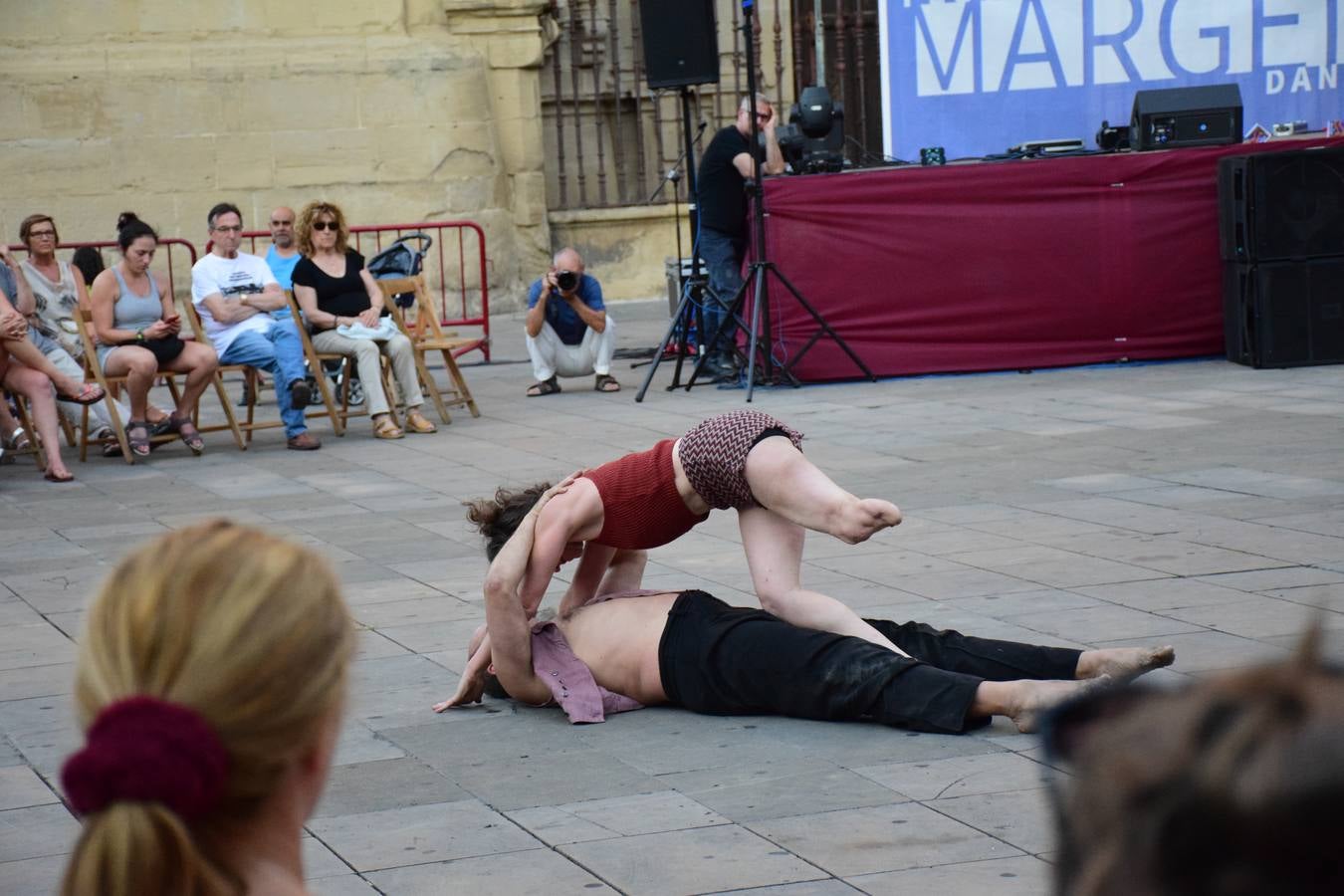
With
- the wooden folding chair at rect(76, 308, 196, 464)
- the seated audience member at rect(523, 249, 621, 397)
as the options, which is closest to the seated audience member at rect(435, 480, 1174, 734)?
the wooden folding chair at rect(76, 308, 196, 464)

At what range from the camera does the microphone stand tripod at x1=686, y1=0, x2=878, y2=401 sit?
11.1m

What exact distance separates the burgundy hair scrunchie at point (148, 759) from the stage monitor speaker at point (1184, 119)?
11.5m

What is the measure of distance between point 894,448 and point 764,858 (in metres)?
5.71

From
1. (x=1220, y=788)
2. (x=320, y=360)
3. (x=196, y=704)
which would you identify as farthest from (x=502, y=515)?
(x=320, y=360)

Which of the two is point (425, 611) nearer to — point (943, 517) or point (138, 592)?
point (943, 517)

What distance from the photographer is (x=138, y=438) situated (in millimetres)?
10086

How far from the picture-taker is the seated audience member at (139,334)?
32.7 ft

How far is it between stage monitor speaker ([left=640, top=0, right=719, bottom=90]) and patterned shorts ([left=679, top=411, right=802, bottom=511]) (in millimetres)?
7754

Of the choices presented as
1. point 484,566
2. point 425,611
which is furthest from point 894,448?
point 425,611

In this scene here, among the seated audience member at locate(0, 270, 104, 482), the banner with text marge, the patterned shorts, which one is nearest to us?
the patterned shorts

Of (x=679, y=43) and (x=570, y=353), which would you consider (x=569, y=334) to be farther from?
(x=679, y=43)

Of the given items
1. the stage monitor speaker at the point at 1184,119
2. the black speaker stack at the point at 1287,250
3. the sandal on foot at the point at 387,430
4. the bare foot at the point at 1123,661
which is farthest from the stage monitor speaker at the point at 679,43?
the bare foot at the point at 1123,661

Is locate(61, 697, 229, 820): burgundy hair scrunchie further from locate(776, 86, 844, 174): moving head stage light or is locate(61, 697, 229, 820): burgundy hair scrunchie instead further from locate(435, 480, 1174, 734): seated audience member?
locate(776, 86, 844, 174): moving head stage light

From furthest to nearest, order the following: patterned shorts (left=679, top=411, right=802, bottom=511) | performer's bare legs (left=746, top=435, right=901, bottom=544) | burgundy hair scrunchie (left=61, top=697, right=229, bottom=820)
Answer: patterned shorts (left=679, top=411, right=802, bottom=511) < performer's bare legs (left=746, top=435, right=901, bottom=544) < burgundy hair scrunchie (left=61, top=697, right=229, bottom=820)
